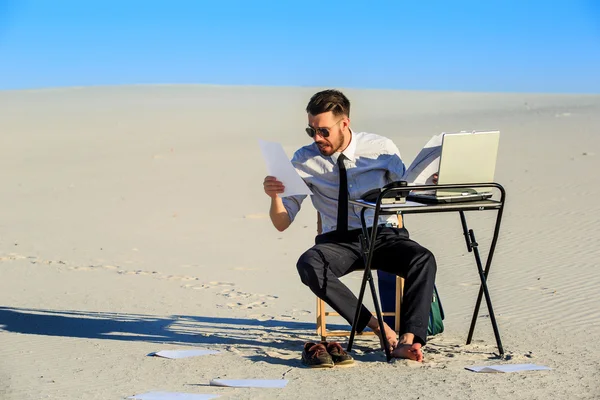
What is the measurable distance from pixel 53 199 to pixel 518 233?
818cm

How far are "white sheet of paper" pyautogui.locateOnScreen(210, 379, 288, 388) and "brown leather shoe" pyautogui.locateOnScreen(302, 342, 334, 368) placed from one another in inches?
10.3

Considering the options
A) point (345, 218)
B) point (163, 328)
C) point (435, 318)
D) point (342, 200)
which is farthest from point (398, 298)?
point (163, 328)

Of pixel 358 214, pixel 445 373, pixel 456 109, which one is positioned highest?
pixel 456 109

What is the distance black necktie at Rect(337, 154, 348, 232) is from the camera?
5.24m

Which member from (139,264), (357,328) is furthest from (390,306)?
(139,264)

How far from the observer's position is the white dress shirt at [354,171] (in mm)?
5293

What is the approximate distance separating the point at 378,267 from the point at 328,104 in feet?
3.16

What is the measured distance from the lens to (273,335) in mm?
5918

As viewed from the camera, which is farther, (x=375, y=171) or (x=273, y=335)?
(x=273, y=335)

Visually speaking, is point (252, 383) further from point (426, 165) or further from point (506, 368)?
point (426, 165)

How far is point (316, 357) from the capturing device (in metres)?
4.84

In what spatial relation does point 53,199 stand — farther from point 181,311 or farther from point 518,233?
point 181,311

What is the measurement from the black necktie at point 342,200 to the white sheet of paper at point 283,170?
275 millimetres

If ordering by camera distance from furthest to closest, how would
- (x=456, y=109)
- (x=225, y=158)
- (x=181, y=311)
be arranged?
1. (x=456, y=109)
2. (x=225, y=158)
3. (x=181, y=311)
